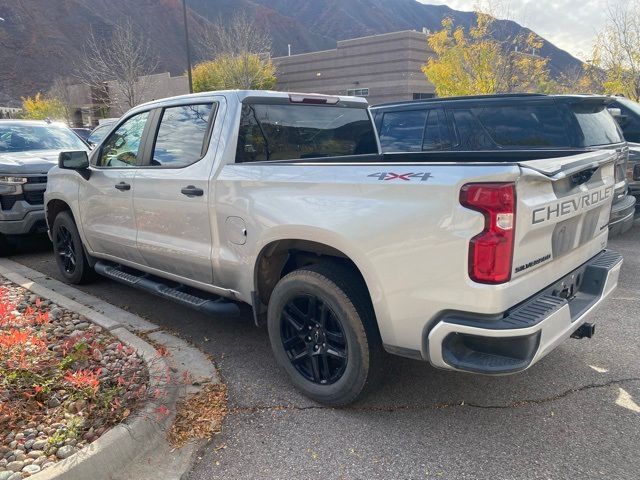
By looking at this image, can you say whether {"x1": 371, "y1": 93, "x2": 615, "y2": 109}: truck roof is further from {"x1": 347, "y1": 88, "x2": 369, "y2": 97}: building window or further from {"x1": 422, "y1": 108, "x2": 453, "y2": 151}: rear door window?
{"x1": 347, "y1": 88, "x2": 369, "y2": 97}: building window

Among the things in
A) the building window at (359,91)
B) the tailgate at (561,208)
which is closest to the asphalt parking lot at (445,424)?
the tailgate at (561,208)

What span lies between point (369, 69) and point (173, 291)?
37.7m

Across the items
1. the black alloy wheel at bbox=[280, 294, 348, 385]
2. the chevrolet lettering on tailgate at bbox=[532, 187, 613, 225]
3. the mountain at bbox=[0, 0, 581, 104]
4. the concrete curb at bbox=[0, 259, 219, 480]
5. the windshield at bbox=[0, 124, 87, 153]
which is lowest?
the concrete curb at bbox=[0, 259, 219, 480]

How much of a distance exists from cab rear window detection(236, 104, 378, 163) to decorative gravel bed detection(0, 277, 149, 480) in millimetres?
1697

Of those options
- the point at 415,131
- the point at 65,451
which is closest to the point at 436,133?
the point at 415,131

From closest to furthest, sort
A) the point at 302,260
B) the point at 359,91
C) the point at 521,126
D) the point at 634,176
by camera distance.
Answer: the point at 302,260 → the point at 521,126 → the point at 634,176 → the point at 359,91

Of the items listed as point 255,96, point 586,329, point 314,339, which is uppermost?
point 255,96

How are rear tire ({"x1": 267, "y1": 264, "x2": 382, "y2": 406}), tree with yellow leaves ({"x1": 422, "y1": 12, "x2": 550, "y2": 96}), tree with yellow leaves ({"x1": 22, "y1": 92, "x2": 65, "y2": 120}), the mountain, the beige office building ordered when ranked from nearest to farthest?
rear tire ({"x1": 267, "y1": 264, "x2": 382, "y2": 406}) → tree with yellow leaves ({"x1": 422, "y1": 12, "x2": 550, "y2": 96}) → the beige office building → tree with yellow leaves ({"x1": 22, "y1": 92, "x2": 65, "y2": 120}) → the mountain

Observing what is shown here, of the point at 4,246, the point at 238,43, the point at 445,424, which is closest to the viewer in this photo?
the point at 445,424

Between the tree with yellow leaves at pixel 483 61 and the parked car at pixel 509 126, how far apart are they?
12.7 m

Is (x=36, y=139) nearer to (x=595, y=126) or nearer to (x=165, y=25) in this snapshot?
(x=595, y=126)

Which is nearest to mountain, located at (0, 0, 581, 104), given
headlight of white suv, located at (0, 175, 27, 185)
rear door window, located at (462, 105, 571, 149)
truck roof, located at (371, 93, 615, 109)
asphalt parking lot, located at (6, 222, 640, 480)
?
truck roof, located at (371, 93, 615, 109)

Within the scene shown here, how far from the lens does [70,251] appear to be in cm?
570

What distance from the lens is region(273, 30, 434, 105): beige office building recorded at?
36375mm
